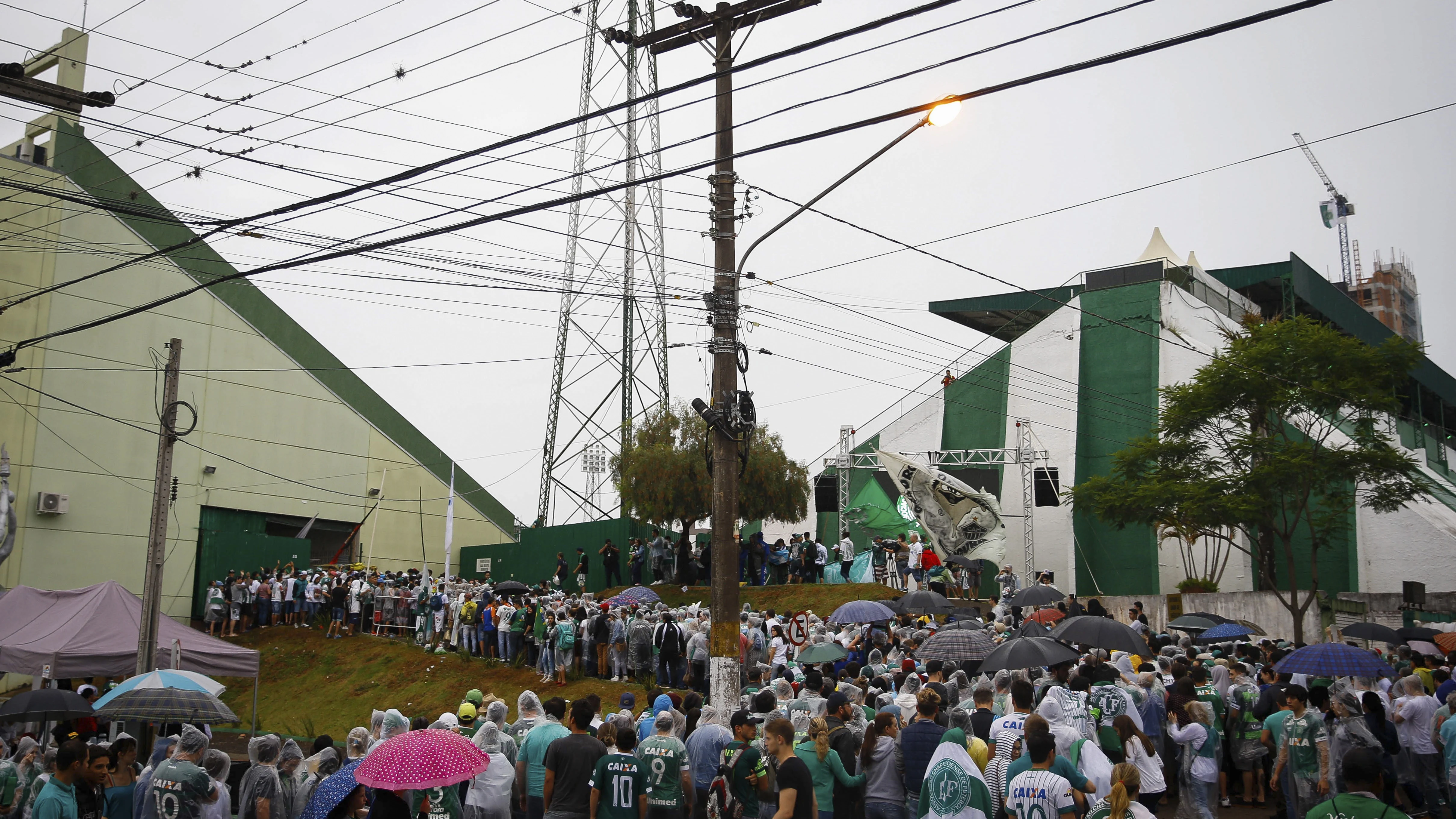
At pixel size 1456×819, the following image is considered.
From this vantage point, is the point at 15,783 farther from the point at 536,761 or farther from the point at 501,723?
the point at 536,761

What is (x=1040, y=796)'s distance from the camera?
6.86 metres

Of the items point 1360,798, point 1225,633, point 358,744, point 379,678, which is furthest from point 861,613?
point 379,678

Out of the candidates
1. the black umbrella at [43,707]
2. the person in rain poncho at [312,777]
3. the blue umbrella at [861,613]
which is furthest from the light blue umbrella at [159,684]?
the blue umbrella at [861,613]

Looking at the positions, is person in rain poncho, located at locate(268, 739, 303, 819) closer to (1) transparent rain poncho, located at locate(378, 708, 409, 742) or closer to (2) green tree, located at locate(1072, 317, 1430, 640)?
(1) transparent rain poncho, located at locate(378, 708, 409, 742)

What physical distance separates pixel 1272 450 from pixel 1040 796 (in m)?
26.2

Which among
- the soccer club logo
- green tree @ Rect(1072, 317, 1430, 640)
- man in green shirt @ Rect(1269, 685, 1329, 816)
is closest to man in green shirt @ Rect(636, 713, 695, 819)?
the soccer club logo

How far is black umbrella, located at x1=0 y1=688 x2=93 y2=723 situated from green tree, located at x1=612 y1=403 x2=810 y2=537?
18988mm

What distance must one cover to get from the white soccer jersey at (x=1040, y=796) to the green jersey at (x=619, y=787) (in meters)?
2.83

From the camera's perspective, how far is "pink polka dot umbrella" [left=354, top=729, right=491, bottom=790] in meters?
7.05

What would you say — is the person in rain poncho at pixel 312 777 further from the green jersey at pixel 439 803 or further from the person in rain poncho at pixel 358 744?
the green jersey at pixel 439 803

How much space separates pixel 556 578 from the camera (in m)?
34.5

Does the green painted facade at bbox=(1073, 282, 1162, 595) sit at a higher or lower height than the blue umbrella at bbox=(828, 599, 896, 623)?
higher

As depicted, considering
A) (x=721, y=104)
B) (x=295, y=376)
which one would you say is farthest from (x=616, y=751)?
(x=295, y=376)

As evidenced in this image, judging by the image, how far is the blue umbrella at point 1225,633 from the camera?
17.6 metres
